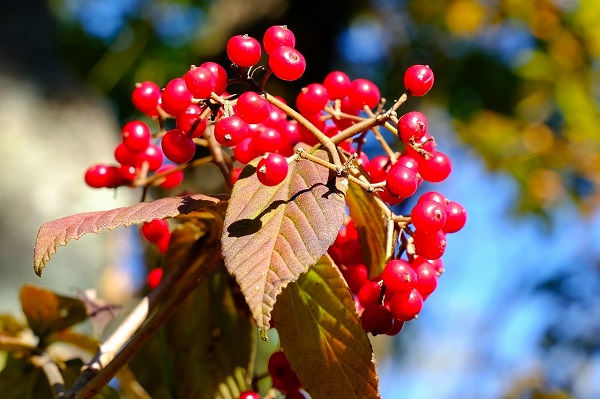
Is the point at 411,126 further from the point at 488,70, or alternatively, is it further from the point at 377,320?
the point at 488,70

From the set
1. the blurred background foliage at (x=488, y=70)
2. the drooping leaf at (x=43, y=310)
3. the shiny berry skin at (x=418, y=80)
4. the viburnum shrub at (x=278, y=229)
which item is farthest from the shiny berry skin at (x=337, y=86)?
the blurred background foliage at (x=488, y=70)

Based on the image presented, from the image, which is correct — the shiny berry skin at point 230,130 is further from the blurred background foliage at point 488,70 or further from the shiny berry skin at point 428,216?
the blurred background foliage at point 488,70

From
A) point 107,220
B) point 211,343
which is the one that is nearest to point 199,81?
point 107,220

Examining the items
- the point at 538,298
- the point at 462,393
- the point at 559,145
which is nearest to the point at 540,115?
the point at 559,145

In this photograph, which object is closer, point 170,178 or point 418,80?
point 418,80

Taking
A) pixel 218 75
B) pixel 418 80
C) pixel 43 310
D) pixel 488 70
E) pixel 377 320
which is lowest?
pixel 43 310

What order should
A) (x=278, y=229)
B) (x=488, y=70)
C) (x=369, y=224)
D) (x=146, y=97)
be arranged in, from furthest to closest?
1. (x=488, y=70)
2. (x=146, y=97)
3. (x=369, y=224)
4. (x=278, y=229)

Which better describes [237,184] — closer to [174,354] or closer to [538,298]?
[174,354]

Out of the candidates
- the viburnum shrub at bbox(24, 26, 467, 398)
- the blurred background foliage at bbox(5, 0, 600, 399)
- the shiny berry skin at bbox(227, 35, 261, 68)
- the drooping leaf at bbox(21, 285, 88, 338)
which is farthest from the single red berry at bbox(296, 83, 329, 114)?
the blurred background foliage at bbox(5, 0, 600, 399)
